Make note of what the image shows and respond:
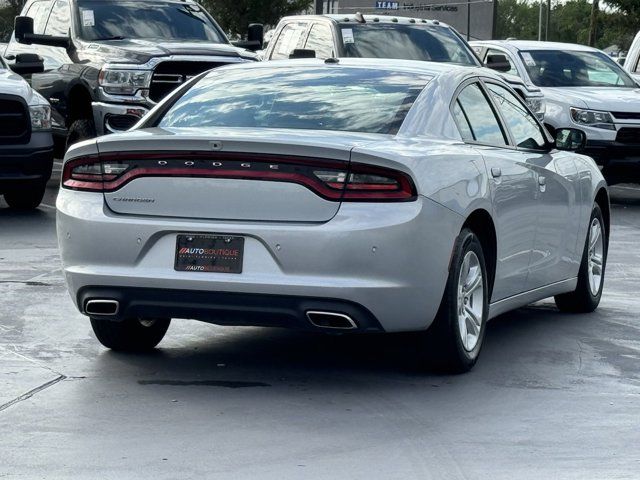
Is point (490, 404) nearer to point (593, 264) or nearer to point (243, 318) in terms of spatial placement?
point (243, 318)

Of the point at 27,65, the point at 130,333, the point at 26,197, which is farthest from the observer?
the point at 27,65

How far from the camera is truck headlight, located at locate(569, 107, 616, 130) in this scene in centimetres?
1784

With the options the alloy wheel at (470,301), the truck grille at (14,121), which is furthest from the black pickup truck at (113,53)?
the alloy wheel at (470,301)

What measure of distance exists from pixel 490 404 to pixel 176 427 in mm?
1450

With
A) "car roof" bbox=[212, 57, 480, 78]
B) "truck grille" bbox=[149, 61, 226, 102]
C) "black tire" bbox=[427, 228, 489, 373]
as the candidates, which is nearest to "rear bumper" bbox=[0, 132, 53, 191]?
"truck grille" bbox=[149, 61, 226, 102]

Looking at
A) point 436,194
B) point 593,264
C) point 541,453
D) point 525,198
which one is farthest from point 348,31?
point 541,453

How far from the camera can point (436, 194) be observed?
7047 mm

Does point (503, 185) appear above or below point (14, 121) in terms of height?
above

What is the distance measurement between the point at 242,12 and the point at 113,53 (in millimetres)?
41339

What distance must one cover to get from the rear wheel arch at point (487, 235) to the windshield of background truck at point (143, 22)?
10033mm

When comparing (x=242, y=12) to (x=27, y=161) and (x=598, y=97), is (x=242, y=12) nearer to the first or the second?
(x=598, y=97)

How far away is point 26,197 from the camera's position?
15.6 meters

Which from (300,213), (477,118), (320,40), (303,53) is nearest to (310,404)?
(300,213)

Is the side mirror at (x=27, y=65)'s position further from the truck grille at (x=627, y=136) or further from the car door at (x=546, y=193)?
the car door at (x=546, y=193)
